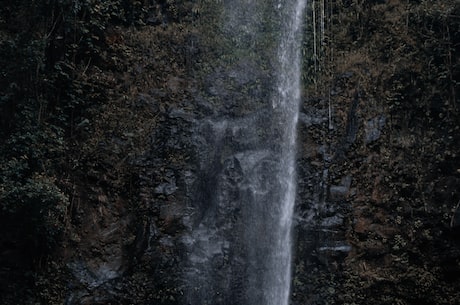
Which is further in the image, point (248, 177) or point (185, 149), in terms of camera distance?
point (185, 149)

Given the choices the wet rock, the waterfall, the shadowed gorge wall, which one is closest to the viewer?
the shadowed gorge wall

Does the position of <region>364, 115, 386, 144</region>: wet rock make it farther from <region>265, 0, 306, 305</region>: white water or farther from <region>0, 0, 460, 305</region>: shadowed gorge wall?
<region>265, 0, 306, 305</region>: white water

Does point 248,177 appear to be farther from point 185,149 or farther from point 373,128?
point 373,128

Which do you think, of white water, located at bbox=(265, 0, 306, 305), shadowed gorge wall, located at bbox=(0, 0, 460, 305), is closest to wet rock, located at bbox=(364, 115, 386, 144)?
shadowed gorge wall, located at bbox=(0, 0, 460, 305)

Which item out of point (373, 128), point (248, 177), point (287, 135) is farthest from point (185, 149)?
point (373, 128)

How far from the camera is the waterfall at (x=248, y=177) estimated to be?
402 inches

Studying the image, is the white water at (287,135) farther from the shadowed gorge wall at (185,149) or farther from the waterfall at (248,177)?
the shadowed gorge wall at (185,149)

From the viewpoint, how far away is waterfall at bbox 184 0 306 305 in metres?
10.2

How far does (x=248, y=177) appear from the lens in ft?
36.3

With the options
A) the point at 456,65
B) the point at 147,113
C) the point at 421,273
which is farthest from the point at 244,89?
the point at 421,273

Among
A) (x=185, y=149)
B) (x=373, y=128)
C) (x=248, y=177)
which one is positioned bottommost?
(x=248, y=177)

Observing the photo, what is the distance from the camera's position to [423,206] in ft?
34.3

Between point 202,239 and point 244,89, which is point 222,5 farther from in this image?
point 202,239

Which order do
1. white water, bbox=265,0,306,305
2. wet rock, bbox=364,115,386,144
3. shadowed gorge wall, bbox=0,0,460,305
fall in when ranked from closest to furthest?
shadowed gorge wall, bbox=0,0,460,305
white water, bbox=265,0,306,305
wet rock, bbox=364,115,386,144
